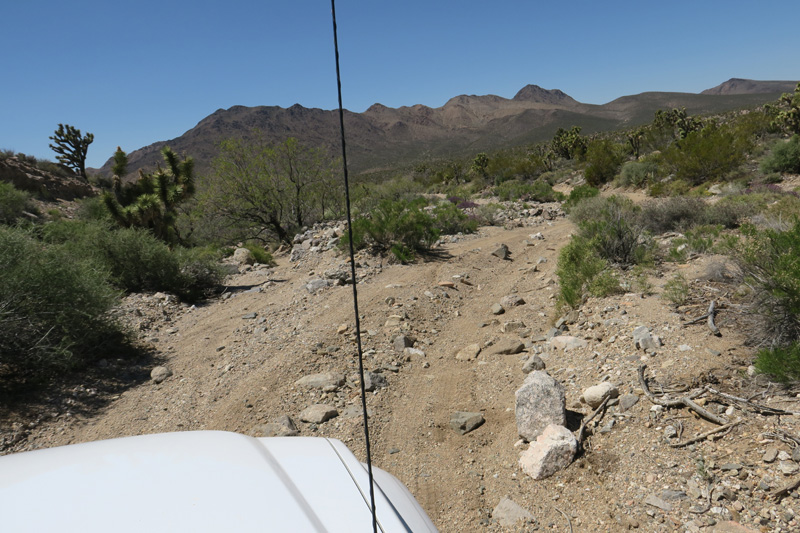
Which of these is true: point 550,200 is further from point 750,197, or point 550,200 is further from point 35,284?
point 35,284

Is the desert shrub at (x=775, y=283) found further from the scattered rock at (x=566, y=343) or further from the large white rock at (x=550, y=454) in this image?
the large white rock at (x=550, y=454)

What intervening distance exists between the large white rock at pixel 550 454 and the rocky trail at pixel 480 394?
0.07m

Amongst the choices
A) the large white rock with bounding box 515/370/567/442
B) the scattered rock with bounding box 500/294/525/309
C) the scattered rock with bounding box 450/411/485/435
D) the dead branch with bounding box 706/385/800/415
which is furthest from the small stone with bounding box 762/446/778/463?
the scattered rock with bounding box 500/294/525/309

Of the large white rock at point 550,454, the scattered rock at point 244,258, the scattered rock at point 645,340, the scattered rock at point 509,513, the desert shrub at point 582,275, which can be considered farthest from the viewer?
the scattered rock at point 244,258

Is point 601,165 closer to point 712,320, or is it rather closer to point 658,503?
point 712,320

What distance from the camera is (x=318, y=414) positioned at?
4.54 m

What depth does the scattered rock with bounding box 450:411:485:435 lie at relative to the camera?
166 inches

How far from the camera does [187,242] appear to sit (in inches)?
682

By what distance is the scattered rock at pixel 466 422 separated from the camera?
422 centimetres

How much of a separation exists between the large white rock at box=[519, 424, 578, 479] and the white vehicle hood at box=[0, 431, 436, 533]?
6.70 feet

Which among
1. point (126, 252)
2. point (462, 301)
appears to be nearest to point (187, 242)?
point (126, 252)

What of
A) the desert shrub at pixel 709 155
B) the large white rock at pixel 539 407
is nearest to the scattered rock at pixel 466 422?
the large white rock at pixel 539 407

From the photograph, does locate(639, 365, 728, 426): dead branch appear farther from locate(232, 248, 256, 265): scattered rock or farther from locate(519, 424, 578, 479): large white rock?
locate(232, 248, 256, 265): scattered rock

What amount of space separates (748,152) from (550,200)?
8551 mm
